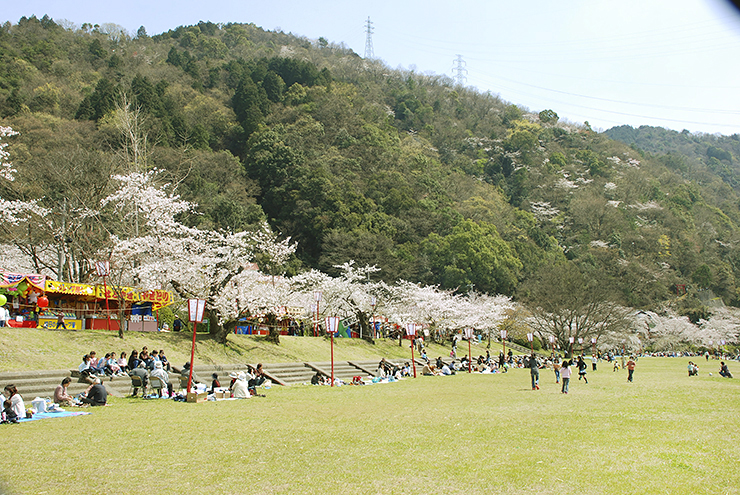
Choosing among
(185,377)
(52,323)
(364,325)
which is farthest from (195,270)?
(364,325)

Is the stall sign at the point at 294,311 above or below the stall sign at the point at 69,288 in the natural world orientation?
below

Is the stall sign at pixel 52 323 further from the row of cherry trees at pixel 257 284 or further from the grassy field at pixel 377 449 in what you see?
the grassy field at pixel 377 449

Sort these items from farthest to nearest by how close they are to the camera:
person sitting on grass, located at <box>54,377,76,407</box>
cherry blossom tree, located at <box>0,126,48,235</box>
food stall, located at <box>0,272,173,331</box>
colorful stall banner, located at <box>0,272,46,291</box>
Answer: food stall, located at <box>0,272,173,331</box> < cherry blossom tree, located at <box>0,126,48,235</box> < colorful stall banner, located at <box>0,272,46,291</box> < person sitting on grass, located at <box>54,377,76,407</box>

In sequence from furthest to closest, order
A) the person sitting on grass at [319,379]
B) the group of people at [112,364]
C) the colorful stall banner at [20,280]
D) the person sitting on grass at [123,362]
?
the person sitting on grass at [319,379]
the colorful stall banner at [20,280]
the person sitting on grass at [123,362]
the group of people at [112,364]

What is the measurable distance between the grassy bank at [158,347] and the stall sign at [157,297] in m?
1.90

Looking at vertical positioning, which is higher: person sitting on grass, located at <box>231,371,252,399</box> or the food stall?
the food stall

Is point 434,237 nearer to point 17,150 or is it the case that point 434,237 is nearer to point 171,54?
point 17,150

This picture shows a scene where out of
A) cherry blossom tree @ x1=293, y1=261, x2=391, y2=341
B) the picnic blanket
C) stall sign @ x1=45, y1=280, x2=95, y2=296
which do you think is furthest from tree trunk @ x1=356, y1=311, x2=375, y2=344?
the picnic blanket

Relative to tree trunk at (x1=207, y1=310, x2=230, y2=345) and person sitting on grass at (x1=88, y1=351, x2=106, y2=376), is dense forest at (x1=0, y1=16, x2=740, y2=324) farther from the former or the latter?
person sitting on grass at (x1=88, y1=351, x2=106, y2=376)

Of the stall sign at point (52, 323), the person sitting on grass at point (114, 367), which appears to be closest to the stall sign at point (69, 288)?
the stall sign at point (52, 323)

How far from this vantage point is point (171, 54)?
76062 mm

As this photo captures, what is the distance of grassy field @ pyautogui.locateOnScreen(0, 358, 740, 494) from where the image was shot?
19.0ft

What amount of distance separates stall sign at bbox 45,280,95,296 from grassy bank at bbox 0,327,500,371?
6.58 feet

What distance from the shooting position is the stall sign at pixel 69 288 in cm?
1959
